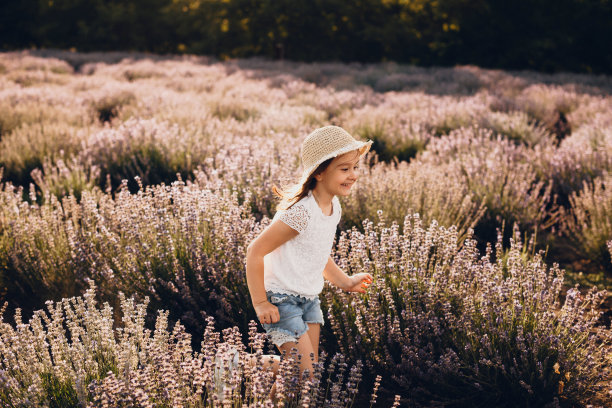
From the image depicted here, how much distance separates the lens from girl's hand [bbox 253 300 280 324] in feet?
6.44

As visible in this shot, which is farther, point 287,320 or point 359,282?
point 359,282

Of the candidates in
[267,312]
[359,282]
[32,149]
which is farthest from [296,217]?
[32,149]

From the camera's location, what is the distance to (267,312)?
1.96m

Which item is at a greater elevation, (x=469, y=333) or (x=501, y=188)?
(x=501, y=188)

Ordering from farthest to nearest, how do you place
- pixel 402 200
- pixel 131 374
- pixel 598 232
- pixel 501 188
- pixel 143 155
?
pixel 143 155, pixel 501 188, pixel 402 200, pixel 598 232, pixel 131 374

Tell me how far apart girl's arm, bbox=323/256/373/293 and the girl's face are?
0.35 meters

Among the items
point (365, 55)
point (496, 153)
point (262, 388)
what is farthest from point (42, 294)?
point (365, 55)

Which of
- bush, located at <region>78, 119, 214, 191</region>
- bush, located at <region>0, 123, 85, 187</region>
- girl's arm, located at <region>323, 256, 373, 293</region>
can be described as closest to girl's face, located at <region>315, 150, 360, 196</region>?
girl's arm, located at <region>323, 256, 373, 293</region>

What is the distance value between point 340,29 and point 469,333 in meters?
22.3

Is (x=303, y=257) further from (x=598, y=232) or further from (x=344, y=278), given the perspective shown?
(x=598, y=232)

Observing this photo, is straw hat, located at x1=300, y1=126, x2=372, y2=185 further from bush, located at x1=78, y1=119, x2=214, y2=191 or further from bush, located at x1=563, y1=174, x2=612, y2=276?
bush, located at x1=78, y1=119, x2=214, y2=191

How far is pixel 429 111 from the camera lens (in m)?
7.26

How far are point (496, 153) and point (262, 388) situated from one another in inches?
153

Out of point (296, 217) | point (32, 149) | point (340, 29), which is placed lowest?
point (32, 149)
